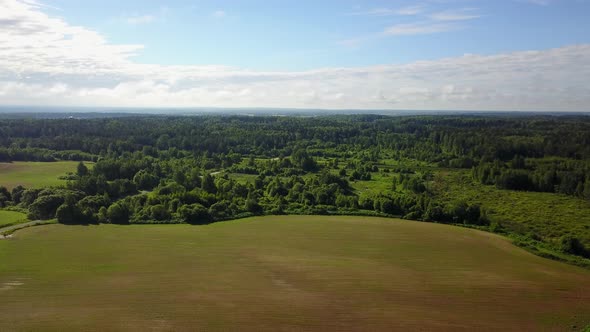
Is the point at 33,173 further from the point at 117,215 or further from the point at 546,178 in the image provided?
the point at 546,178

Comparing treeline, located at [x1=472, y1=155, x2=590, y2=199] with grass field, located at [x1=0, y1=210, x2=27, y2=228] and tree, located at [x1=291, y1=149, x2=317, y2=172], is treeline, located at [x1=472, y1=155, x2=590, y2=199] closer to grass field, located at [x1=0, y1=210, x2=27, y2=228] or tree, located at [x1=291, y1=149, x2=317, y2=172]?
tree, located at [x1=291, y1=149, x2=317, y2=172]

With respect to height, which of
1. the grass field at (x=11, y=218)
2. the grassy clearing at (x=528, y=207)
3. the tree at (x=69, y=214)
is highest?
the tree at (x=69, y=214)

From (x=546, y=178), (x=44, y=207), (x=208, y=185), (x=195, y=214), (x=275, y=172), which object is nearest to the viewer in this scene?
(x=44, y=207)

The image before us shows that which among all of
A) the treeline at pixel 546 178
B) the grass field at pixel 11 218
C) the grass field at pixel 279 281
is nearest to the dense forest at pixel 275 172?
the treeline at pixel 546 178

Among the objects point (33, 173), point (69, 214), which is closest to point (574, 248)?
point (69, 214)

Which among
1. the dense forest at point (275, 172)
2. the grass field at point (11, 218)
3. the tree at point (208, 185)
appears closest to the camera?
the grass field at point (11, 218)

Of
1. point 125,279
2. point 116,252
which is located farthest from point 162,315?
point 116,252

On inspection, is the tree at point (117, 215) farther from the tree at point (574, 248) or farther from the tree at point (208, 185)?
the tree at point (574, 248)
